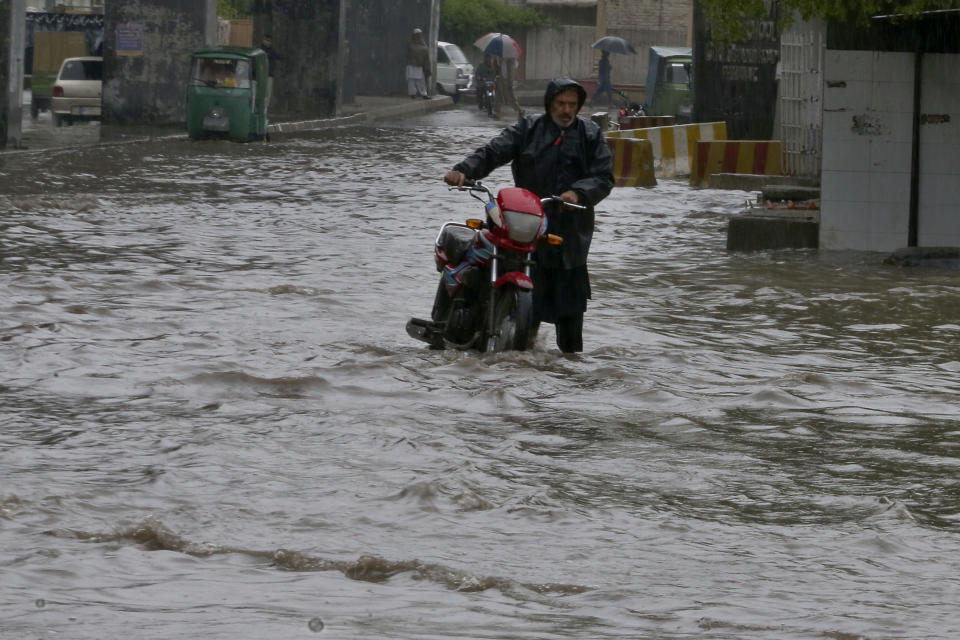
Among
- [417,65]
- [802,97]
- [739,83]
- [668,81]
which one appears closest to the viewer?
[802,97]

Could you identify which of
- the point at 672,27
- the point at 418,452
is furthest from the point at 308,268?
the point at 672,27

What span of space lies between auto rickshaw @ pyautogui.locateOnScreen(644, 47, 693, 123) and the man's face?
28677mm

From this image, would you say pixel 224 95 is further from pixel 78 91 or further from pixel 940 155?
pixel 940 155

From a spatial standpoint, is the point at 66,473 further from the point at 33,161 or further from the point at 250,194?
the point at 33,161

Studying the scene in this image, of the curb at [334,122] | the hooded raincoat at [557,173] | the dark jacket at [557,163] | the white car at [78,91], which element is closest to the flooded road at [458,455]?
the hooded raincoat at [557,173]

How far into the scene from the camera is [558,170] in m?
9.37

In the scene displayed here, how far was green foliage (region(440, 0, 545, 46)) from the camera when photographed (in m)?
65.9

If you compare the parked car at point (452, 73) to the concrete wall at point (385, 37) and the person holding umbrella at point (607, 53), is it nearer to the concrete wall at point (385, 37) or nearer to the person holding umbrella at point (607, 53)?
the concrete wall at point (385, 37)

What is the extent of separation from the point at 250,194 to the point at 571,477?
549 inches

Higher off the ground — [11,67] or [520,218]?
[11,67]

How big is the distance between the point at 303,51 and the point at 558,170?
31934 millimetres

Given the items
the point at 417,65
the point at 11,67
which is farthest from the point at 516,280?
the point at 417,65

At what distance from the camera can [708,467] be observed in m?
6.91

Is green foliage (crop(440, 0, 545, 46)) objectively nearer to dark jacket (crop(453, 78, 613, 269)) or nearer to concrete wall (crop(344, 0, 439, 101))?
concrete wall (crop(344, 0, 439, 101))
